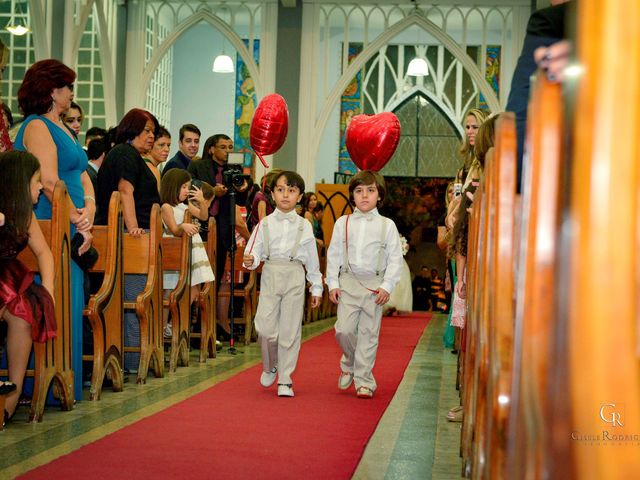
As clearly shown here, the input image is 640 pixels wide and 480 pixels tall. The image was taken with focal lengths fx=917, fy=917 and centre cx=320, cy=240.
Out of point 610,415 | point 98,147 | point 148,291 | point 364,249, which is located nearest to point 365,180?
point 364,249

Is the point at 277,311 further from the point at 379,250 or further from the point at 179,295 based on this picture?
the point at 179,295

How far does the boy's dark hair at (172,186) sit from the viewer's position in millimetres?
6992

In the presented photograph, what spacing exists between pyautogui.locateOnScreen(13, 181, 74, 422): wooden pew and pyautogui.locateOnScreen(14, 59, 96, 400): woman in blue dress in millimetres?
224

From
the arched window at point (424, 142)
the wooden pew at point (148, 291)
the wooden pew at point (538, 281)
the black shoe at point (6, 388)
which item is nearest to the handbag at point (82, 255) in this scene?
the wooden pew at point (148, 291)

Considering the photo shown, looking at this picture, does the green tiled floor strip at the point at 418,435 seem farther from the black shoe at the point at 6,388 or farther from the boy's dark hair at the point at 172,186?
the boy's dark hair at the point at 172,186

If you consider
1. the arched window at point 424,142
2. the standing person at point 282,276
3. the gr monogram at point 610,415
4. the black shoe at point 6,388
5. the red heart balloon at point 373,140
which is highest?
the arched window at point 424,142

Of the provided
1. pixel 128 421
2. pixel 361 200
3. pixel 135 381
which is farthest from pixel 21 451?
pixel 361 200

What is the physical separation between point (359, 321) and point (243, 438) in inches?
68.8

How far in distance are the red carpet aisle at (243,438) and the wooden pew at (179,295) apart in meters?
0.70

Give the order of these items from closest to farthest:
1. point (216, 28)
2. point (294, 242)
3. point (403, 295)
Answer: point (294, 242) → point (216, 28) → point (403, 295)

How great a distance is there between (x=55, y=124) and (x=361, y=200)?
1845mm

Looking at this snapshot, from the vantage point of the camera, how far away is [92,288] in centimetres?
587

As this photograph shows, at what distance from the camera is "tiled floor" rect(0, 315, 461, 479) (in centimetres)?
341

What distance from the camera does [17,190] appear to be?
13.1ft
